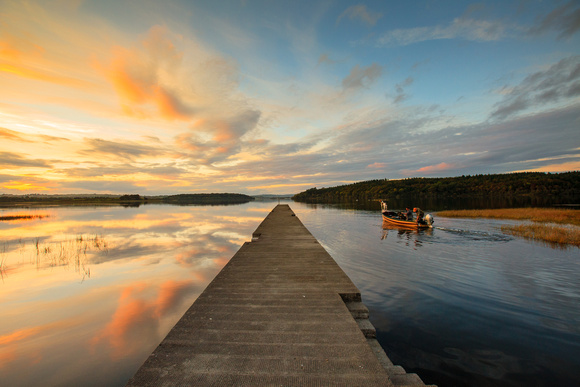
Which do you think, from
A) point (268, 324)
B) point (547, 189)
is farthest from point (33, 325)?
point (547, 189)

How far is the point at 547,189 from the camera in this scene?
323ft

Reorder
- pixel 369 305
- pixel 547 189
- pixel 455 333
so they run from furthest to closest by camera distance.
A: pixel 547 189 < pixel 369 305 < pixel 455 333

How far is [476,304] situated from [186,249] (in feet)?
53.6

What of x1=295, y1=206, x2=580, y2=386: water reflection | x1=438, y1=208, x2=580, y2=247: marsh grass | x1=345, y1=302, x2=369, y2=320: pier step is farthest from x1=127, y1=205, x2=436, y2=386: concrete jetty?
x1=438, y1=208, x2=580, y2=247: marsh grass

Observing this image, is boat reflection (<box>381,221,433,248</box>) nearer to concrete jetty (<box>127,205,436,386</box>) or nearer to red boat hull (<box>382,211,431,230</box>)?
red boat hull (<box>382,211,431,230</box>)

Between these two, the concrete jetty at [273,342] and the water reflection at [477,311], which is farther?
the water reflection at [477,311]

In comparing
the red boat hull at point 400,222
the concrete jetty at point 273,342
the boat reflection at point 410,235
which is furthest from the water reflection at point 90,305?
the red boat hull at point 400,222

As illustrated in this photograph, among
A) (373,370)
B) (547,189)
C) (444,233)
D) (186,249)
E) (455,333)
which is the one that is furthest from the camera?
(547,189)

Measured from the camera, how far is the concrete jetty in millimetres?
3035

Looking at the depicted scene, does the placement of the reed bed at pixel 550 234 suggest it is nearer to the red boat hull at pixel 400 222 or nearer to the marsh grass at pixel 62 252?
the red boat hull at pixel 400 222

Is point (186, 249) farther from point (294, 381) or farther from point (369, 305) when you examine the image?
point (294, 381)

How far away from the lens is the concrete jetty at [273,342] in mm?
3035

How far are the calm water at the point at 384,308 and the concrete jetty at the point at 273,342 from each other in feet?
7.07

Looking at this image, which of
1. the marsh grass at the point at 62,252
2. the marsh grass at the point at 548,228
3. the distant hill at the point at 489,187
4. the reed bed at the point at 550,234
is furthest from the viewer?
the distant hill at the point at 489,187
